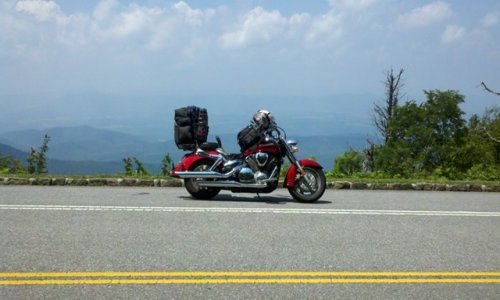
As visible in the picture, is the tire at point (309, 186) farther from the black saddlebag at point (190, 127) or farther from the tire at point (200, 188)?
the black saddlebag at point (190, 127)

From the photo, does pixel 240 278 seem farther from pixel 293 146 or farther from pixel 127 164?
pixel 127 164

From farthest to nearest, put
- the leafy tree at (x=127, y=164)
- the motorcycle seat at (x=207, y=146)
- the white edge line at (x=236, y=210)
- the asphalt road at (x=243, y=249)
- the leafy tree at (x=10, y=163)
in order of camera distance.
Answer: the leafy tree at (x=10, y=163), the leafy tree at (x=127, y=164), the motorcycle seat at (x=207, y=146), the white edge line at (x=236, y=210), the asphalt road at (x=243, y=249)

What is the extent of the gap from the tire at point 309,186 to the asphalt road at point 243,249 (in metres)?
0.17

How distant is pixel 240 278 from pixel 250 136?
5.04 metres

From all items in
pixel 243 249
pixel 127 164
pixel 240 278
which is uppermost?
pixel 127 164

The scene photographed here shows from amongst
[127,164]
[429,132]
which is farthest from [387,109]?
[127,164]

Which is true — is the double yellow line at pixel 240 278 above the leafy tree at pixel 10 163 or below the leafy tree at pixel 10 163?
below

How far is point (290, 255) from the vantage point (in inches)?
239

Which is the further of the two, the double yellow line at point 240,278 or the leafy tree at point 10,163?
the leafy tree at point 10,163

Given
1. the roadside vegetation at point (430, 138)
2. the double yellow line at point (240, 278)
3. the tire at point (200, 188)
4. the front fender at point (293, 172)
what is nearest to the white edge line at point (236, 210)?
the front fender at point (293, 172)

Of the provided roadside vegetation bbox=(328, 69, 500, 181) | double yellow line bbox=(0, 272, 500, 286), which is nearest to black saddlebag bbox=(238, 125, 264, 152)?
double yellow line bbox=(0, 272, 500, 286)

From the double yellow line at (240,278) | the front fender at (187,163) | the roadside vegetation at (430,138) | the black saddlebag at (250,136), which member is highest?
the roadside vegetation at (430,138)

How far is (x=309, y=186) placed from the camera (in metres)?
10.2

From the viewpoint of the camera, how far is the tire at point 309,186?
33.0ft
